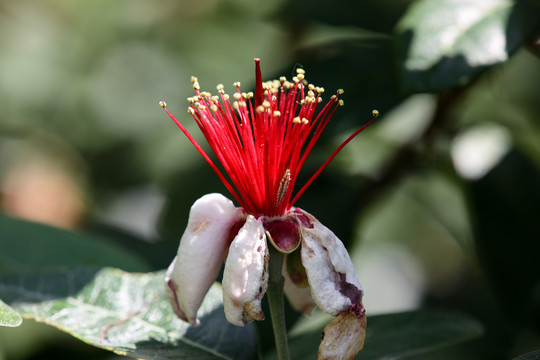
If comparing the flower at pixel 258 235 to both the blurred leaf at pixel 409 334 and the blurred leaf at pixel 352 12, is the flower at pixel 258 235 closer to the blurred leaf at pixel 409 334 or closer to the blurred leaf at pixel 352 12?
the blurred leaf at pixel 409 334

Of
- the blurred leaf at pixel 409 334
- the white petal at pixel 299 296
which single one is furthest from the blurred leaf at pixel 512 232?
the white petal at pixel 299 296

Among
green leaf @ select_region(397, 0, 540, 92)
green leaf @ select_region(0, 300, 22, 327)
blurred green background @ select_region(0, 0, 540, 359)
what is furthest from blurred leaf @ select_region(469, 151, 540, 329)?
green leaf @ select_region(0, 300, 22, 327)

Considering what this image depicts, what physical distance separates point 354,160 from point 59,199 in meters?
1.21

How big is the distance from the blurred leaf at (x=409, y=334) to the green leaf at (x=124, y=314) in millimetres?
182

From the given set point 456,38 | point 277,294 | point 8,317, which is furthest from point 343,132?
A: point 8,317

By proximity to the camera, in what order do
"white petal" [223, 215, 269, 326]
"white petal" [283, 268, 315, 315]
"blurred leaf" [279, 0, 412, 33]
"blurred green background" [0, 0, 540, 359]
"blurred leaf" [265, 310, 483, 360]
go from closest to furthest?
"white petal" [223, 215, 269, 326], "white petal" [283, 268, 315, 315], "blurred leaf" [265, 310, 483, 360], "blurred green background" [0, 0, 540, 359], "blurred leaf" [279, 0, 412, 33]

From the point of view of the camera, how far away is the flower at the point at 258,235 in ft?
2.92

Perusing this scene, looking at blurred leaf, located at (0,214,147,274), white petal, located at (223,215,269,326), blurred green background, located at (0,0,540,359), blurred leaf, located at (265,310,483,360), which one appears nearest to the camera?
white petal, located at (223,215,269,326)

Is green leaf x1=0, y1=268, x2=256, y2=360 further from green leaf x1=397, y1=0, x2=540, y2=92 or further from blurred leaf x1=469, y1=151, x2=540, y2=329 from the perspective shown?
blurred leaf x1=469, y1=151, x2=540, y2=329

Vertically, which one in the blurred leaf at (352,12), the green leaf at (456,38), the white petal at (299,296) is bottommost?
the white petal at (299,296)

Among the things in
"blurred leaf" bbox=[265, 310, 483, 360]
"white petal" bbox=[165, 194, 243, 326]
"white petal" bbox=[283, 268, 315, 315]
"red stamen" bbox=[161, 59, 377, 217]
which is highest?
"red stamen" bbox=[161, 59, 377, 217]

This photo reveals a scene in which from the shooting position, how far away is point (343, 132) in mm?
1538

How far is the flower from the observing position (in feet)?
2.92

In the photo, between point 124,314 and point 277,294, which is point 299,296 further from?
point 124,314
